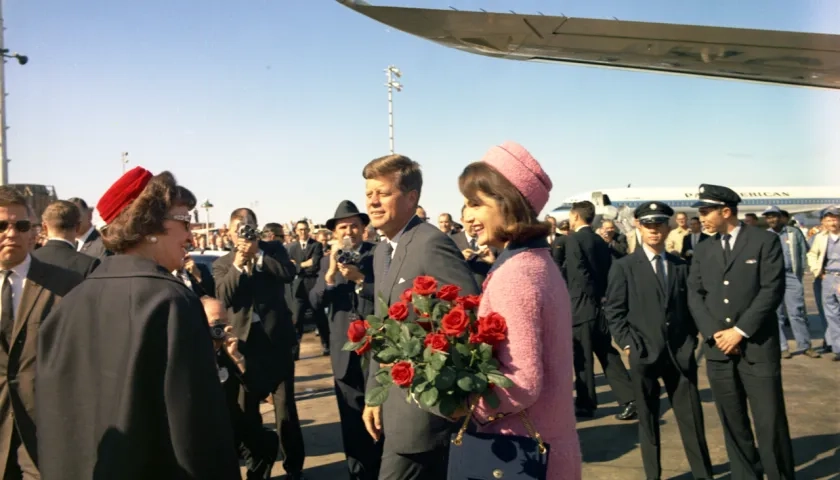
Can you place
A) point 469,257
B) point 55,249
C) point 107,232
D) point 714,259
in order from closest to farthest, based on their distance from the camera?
point 107,232, point 55,249, point 714,259, point 469,257

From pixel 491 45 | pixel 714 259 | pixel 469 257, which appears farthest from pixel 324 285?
pixel 714 259

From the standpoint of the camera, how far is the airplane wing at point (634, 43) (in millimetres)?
3279

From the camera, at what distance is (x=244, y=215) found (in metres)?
5.06

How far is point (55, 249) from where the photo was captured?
4.14 m

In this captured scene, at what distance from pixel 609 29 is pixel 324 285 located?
2858 millimetres

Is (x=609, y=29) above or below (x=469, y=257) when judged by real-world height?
above

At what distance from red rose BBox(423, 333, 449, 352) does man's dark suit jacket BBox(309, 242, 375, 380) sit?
262cm

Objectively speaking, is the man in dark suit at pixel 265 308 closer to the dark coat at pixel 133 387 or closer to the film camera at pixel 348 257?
the film camera at pixel 348 257

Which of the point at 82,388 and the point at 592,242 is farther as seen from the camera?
the point at 592,242

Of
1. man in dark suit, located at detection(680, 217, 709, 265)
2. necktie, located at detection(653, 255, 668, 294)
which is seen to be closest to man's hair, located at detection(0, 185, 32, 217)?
necktie, located at detection(653, 255, 668, 294)

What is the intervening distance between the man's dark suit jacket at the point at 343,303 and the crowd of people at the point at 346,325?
2 cm

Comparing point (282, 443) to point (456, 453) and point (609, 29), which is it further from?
point (609, 29)

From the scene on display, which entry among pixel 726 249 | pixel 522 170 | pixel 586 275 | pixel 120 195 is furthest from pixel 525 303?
pixel 586 275

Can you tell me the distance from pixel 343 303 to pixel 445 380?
3.09 m
